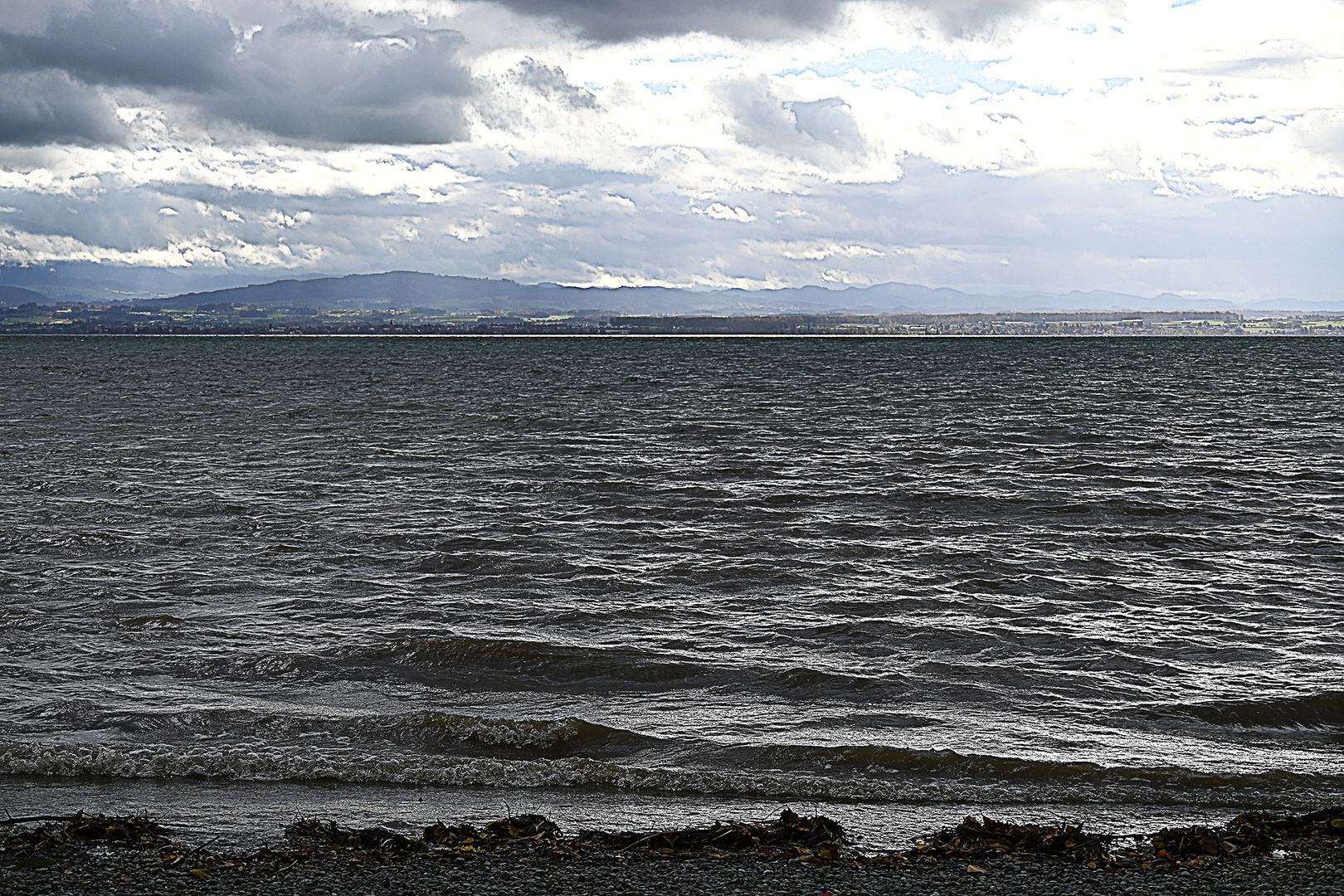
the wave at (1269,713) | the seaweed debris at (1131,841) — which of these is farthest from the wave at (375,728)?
the wave at (1269,713)

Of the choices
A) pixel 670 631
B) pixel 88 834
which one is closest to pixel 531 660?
pixel 670 631

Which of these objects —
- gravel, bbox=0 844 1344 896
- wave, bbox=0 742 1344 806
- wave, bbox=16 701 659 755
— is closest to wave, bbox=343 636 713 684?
wave, bbox=16 701 659 755

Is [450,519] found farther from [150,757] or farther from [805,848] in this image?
[805,848]

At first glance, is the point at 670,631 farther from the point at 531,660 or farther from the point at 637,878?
the point at 637,878

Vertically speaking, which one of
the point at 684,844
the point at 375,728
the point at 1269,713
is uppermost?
the point at 684,844

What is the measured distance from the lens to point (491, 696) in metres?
13.4

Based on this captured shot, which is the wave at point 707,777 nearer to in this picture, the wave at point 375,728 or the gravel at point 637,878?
the wave at point 375,728

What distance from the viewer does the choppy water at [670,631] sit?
10695 mm

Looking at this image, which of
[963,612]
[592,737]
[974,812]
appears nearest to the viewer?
[974,812]

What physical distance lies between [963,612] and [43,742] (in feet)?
40.5

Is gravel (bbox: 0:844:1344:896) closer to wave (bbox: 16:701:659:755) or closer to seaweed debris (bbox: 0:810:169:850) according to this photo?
seaweed debris (bbox: 0:810:169:850)

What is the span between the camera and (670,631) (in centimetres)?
1596


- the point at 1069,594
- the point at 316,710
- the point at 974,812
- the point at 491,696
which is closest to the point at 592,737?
the point at 491,696

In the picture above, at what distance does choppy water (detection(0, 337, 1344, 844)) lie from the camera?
10.7 metres
